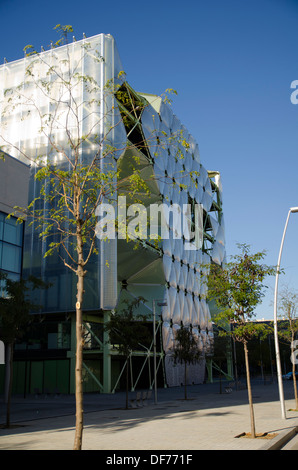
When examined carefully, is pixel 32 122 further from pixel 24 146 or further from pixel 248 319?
pixel 248 319

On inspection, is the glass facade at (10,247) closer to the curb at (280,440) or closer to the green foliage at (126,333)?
the green foliage at (126,333)

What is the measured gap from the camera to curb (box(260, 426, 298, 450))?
415 inches

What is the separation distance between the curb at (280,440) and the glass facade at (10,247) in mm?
22651

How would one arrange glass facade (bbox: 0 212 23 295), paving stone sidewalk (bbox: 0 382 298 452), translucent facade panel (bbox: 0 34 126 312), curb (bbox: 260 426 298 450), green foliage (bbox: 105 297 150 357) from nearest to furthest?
curb (bbox: 260 426 298 450)
paving stone sidewalk (bbox: 0 382 298 452)
green foliage (bbox: 105 297 150 357)
glass facade (bbox: 0 212 23 295)
translucent facade panel (bbox: 0 34 126 312)

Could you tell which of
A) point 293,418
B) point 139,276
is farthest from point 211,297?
point 139,276

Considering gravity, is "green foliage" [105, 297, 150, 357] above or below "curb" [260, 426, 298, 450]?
above

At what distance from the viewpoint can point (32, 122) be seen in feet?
139

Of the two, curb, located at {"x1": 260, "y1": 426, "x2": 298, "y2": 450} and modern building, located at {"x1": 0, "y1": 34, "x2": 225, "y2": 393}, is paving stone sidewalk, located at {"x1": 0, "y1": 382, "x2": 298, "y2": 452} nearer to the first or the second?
curb, located at {"x1": 260, "y1": 426, "x2": 298, "y2": 450}

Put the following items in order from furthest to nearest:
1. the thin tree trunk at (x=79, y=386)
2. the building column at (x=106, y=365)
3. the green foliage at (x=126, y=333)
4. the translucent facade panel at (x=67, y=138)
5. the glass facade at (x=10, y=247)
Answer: the building column at (x=106, y=365) → the translucent facade panel at (x=67, y=138) → the glass facade at (x=10, y=247) → the green foliage at (x=126, y=333) → the thin tree trunk at (x=79, y=386)

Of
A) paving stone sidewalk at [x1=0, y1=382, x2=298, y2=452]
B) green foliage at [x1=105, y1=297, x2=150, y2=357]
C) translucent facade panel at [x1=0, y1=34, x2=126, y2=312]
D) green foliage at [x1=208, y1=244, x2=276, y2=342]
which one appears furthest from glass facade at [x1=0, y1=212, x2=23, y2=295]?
green foliage at [x1=208, y1=244, x2=276, y2=342]

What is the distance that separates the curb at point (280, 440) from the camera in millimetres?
10531

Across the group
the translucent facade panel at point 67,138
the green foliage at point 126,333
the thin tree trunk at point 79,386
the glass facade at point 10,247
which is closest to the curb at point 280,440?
the thin tree trunk at point 79,386

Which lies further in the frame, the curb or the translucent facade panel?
the translucent facade panel

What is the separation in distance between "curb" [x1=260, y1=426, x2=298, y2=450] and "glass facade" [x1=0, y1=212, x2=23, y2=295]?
22.7 m
